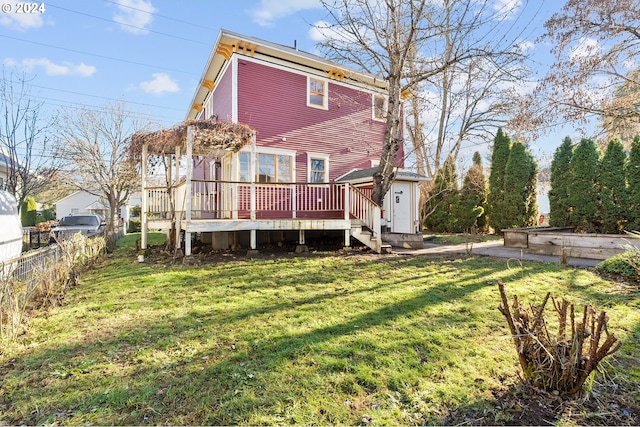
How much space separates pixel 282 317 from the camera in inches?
164

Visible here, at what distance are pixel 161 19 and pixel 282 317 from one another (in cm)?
1700

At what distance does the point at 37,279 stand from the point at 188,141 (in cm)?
430

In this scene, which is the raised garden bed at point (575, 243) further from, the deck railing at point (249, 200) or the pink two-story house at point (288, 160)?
the deck railing at point (249, 200)

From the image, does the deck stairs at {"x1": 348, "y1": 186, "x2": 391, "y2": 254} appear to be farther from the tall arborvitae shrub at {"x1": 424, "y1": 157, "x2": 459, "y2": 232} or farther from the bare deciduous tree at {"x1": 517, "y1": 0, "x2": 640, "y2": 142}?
the bare deciduous tree at {"x1": 517, "y1": 0, "x2": 640, "y2": 142}

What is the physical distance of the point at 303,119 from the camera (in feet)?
38.5

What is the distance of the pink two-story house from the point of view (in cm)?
920

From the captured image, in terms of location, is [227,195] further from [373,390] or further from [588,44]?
[588,44]

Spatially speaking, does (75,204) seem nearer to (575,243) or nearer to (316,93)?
(316,93)

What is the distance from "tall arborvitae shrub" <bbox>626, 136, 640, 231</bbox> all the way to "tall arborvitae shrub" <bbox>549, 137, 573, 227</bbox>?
1622 millimetres

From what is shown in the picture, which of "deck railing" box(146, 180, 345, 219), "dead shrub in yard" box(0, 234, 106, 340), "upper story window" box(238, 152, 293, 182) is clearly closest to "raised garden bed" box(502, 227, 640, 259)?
"deck railing" box(146, 180, 345, 219)

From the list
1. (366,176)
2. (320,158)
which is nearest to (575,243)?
(366,176)

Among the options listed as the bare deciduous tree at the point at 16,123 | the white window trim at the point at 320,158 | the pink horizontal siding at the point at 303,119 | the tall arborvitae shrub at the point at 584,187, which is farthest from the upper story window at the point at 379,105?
the bare deciduous tree at the point at 16,123

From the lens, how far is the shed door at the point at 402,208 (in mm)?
12344

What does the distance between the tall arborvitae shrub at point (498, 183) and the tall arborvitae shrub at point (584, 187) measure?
3.64m
